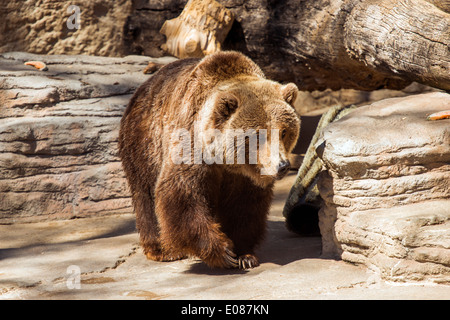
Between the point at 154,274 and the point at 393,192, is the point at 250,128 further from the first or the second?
the point at 154,274

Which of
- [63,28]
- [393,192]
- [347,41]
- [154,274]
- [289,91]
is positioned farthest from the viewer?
[63,28]

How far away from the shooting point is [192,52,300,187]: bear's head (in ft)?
13.2

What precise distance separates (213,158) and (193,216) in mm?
438

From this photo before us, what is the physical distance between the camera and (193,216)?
427 cm

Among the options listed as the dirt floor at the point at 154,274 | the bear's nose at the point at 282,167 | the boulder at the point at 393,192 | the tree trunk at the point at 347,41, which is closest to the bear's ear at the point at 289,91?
the boulder at the point at 393,192

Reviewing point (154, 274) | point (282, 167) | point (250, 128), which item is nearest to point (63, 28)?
point (154, 274)

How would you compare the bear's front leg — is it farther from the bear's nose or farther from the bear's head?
the bear's nose

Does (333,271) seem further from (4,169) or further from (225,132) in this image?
(4,169)

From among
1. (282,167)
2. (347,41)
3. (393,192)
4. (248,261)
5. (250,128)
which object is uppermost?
(347,41)

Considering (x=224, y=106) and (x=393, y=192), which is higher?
(x=224, y=106)

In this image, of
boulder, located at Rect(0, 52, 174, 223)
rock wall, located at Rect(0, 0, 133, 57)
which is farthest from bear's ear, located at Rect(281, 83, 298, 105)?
rock wall, located at Rect(0, 0, 133, 57)

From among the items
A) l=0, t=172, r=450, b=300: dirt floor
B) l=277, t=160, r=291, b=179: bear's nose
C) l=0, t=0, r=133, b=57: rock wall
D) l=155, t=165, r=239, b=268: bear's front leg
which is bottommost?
l=0, t=172, r=450, b=300: dirt floor

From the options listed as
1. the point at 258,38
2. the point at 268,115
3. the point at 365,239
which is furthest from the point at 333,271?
the point at 258,38

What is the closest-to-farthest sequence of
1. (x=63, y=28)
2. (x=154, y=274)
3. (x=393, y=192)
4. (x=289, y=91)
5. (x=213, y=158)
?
(x=393, y=192), (x=213, y=158), (x=289, y=91), (x=154, y=274), (x=63, y=28)
